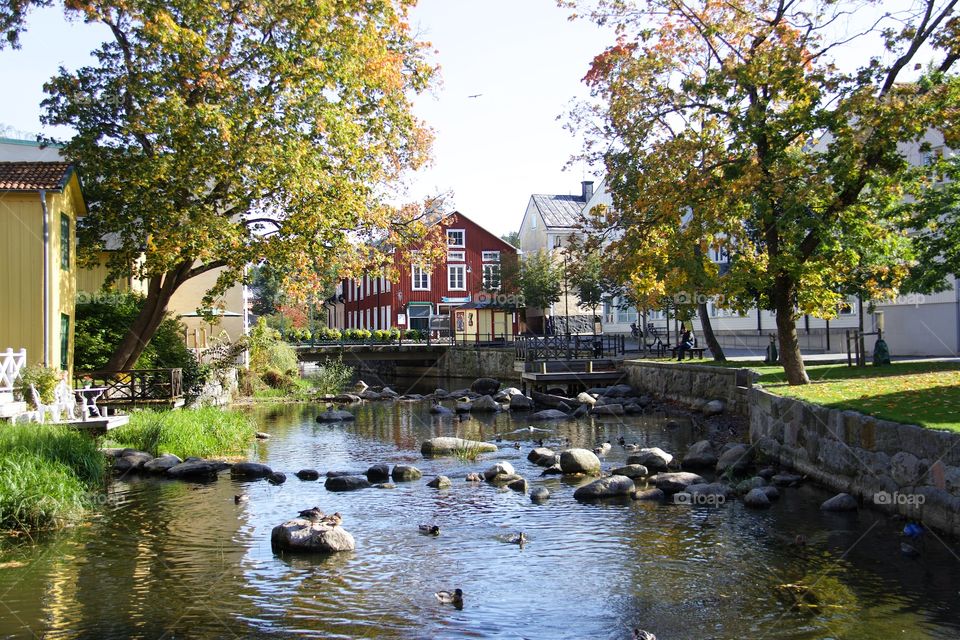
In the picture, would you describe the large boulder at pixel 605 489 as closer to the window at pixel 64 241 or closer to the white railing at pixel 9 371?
the white railing at pixel 9 371

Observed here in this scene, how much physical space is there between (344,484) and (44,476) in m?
4.86

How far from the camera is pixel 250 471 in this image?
1633 centimetres

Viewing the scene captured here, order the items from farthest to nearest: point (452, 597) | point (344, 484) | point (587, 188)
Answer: point (587, 188) < point (344, 484) < point (452, 597)

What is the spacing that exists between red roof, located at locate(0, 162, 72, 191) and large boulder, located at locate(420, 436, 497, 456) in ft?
32.3

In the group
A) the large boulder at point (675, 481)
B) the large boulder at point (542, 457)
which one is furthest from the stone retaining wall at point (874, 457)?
the large boulder at point (542, 457)

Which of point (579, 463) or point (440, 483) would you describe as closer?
point (440, 483)

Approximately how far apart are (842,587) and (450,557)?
4.42m

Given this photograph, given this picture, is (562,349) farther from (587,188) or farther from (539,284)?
(587,188)

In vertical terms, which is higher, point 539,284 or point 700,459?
point 539,284

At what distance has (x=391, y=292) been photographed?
59.8 m

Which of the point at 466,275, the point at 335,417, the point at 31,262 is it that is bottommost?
the point at 335,417

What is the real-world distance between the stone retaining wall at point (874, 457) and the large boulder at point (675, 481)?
197cm

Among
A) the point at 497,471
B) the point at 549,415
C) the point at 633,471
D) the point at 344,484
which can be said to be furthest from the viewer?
the point at 549,415

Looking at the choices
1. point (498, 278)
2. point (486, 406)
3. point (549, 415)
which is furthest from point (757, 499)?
point (498, 278)
